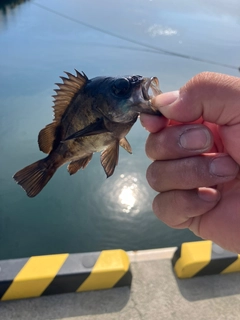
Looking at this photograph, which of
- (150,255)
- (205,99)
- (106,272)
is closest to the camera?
(205,99)

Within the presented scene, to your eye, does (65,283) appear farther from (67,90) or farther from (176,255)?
(67,90)

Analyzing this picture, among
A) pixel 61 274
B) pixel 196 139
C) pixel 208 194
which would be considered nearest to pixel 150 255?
pixel 61 274

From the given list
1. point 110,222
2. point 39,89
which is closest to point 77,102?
point 110,222

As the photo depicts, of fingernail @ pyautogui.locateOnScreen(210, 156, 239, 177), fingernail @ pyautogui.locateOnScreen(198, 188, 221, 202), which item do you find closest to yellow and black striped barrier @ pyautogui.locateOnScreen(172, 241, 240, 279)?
fingernail @ pyautogui.locateOnScreen(198, 188, 221, 202)

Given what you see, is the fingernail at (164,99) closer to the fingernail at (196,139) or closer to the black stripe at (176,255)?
the fingernail at (196,139)

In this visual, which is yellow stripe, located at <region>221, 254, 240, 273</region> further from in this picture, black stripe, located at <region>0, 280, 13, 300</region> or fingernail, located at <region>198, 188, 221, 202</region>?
black stripe, located at <region>0, 280, 13, 300</region>
